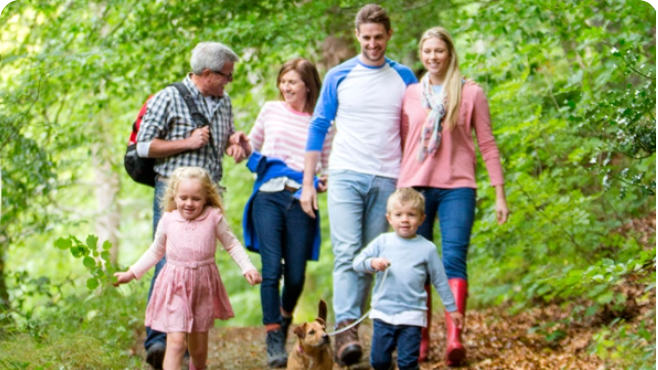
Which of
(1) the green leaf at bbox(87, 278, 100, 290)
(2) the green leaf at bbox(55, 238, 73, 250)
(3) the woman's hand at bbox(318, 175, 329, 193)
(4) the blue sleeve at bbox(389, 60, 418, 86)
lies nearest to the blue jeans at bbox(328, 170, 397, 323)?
(3) the woman's hand at bbox(318, 175, 329, 193)

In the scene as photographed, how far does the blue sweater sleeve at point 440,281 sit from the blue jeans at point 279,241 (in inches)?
50.0

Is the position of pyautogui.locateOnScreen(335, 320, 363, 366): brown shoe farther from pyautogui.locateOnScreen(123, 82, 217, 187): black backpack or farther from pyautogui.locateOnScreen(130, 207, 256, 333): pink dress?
pyautogui.locateOnScreen(123, 82, 217, 187): black backpack

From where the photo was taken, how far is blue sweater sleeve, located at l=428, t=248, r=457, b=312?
4.74m

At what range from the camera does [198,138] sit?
5.27 metres

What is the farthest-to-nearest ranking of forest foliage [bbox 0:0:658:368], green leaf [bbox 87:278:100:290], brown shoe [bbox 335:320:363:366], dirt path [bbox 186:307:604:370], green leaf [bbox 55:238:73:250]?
1. forest foliage [bbox 0:0:658:368]
2. dirt path [bbox 186:307:604:370]
3. brown shoe [bbox 335:320:363:366]
4. green leaf [bbox 87:278:100:290]
5. green leaf [bbox 55:238:73:250]

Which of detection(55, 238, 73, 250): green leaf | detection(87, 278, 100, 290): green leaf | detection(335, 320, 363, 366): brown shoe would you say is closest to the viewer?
detection(55, 238, 73, 250): green leaf

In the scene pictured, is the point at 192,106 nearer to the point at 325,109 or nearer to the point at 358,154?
the point at 325,109

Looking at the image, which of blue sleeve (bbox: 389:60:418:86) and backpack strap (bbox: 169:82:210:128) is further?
blue sleeve (bbox: 389:60:418:86)

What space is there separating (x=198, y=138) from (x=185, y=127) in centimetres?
16

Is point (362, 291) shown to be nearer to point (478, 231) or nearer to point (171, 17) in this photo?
point (478, 231)

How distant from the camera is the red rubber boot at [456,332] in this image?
524 cm

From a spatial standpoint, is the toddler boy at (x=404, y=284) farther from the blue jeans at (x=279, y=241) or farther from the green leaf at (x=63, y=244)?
the green leaf at (x=63, y=244)

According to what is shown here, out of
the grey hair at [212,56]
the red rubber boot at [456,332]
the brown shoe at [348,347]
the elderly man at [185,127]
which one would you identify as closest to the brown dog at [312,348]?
the brown shoe at [348,347]

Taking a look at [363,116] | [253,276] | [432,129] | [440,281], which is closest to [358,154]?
[363,116]
